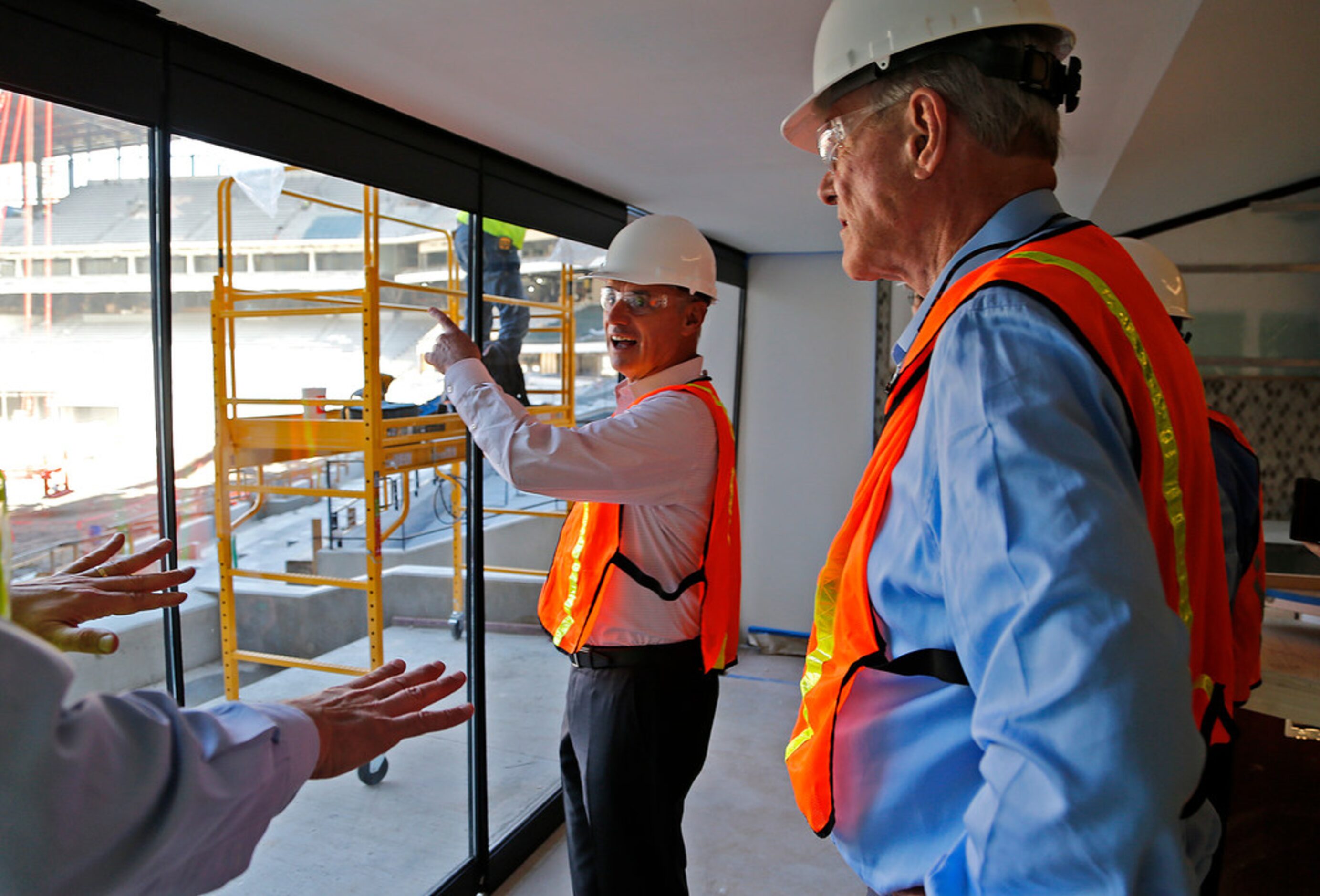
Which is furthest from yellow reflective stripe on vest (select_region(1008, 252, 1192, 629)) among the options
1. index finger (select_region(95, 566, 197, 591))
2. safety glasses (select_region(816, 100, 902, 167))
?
index finger (select_region(95, 566, 197, 591))

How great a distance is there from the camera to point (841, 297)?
5359 millimetres

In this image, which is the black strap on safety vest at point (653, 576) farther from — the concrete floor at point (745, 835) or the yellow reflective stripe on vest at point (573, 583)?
the concrete floor at point (745, 835)

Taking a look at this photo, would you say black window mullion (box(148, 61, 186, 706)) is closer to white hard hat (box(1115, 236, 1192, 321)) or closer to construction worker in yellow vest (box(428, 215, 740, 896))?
construction worker in yellow vest (box(428, 215, 740, 896))

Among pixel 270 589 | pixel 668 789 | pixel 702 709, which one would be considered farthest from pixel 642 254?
pixel 270 589

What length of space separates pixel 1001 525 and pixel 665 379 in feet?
5.71

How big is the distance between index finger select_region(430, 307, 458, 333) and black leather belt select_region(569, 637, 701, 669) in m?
0.91

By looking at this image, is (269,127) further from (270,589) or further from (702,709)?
(270,589)

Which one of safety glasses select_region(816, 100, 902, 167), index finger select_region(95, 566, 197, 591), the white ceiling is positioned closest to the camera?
safety glasses select_region(816, 100, 902, 167)

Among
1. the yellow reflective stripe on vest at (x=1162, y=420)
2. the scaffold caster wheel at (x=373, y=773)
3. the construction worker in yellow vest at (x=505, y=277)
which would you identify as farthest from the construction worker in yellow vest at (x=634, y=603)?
the scaffold caster wheel at (x=373, y=773)

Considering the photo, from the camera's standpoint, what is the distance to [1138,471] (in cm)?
72

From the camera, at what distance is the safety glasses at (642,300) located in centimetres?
240

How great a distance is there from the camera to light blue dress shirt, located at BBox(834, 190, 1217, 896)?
1.89 ft

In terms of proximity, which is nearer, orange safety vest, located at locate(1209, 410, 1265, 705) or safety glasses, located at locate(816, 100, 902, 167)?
safety glasses, located at locate(816, 100, 902, 167)

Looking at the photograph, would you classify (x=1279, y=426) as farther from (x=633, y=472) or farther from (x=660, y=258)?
(x=633, y=472)
